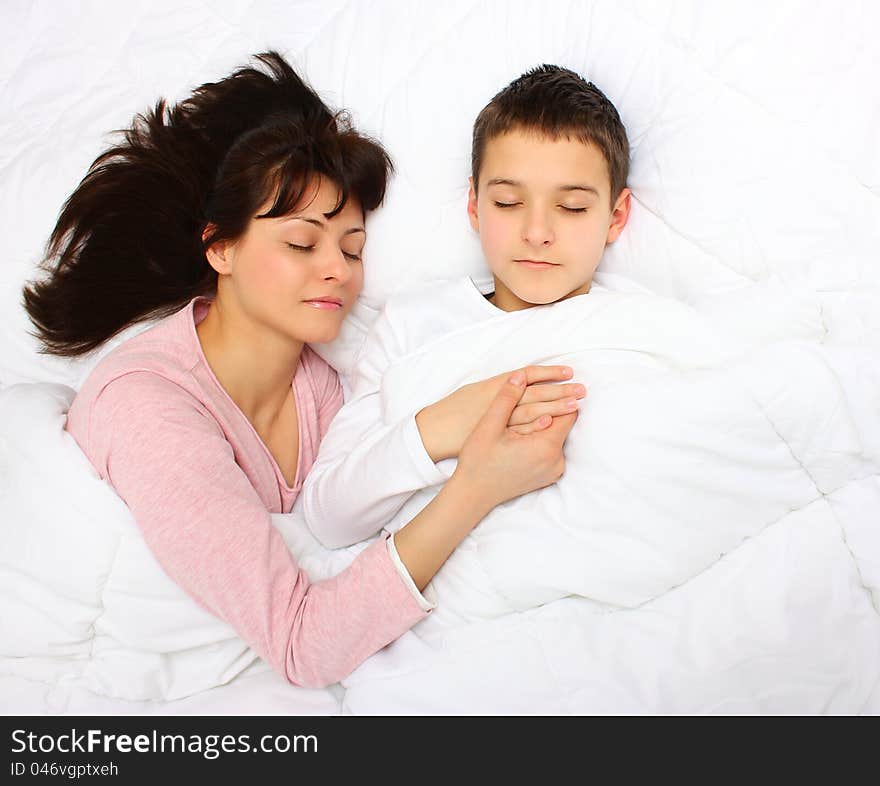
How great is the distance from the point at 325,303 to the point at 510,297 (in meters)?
0.29

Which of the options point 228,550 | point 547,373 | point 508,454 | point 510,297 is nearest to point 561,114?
point 510,297

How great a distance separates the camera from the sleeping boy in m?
1.21

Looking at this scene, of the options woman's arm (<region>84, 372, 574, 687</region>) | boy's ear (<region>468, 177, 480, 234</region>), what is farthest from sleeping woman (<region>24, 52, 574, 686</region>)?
boy's ear (<region>468, 177, 480, 234</region>)

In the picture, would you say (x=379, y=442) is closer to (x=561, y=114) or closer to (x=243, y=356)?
(x=243, y=356)

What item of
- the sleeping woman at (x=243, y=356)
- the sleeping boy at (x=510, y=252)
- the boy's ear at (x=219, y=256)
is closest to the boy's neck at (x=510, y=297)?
the sleeping boy at (x=510, y=252)

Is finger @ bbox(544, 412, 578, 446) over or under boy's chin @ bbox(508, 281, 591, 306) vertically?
under

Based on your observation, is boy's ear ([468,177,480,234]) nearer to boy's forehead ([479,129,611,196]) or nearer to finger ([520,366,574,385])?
boy's forehead ([479,129,611,196])

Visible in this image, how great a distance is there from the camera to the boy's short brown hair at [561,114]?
50.2 inches

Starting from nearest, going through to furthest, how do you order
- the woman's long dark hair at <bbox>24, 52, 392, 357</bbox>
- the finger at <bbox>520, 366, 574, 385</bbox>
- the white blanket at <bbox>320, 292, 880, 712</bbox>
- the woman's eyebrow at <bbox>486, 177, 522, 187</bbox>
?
the white blanket at <bbox>320, 292, 880, 712</bbox>, the finger at <bbox>520, 366, 574, 385</bbox>, the woman's eyebrow at <bbox>486, 177, 522, 187</bbox>, the woman's long dark hair at <bbox>24, 52, 392, 357</bbox>

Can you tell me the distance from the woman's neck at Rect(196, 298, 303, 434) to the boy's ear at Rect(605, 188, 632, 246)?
525 mm

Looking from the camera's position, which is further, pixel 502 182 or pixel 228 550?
pixel 502 182

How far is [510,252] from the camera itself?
4.28ft

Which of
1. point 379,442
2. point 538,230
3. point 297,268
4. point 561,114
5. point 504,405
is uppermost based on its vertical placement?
point 561,114
